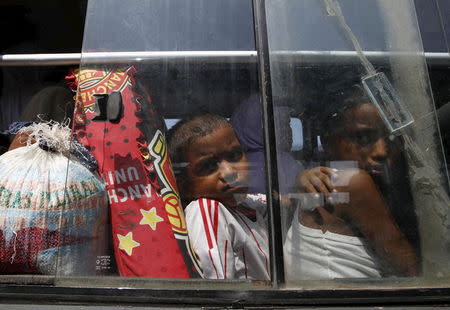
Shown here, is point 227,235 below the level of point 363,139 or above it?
below

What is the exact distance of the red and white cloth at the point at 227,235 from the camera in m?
1.21

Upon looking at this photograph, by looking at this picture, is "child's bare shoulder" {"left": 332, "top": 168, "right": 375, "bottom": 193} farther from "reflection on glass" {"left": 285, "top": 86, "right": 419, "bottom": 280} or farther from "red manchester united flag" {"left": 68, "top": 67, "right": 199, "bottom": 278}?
"red manchester united flag" {"left": 68, "top": 67, "right": 199, "bottom": 278}

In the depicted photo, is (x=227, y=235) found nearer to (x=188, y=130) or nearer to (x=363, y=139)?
(x=188, y=130)

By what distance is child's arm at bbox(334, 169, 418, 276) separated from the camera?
3.59 ft

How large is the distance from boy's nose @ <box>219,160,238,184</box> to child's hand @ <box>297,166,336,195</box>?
22cm

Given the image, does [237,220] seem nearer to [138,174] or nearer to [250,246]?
[250,246]

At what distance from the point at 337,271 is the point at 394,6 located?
32.0 inches

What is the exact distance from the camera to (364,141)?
117cm

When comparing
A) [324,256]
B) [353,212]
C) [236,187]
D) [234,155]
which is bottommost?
[324,256]

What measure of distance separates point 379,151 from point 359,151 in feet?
0.18

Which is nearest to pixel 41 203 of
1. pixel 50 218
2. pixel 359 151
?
pixel 50 218

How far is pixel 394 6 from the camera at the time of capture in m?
1.25

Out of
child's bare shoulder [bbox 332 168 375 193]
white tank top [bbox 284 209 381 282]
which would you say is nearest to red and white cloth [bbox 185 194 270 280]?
white tank top [bbox 284 209 381 282]

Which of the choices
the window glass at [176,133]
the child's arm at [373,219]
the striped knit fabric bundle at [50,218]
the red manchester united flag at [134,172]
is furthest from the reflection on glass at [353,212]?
the striped knit fabric bundle at [50,218]
